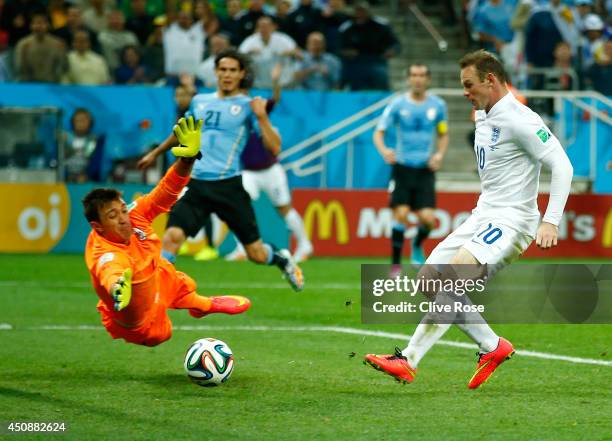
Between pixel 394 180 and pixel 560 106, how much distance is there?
589 centimetres

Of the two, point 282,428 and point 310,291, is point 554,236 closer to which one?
point 282,428

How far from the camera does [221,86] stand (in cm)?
1123

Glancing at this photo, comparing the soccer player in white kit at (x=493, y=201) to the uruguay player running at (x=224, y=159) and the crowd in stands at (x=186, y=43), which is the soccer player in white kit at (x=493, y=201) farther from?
the crowd in stands at (x=186, y=43)

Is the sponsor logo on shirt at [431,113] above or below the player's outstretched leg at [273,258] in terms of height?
above

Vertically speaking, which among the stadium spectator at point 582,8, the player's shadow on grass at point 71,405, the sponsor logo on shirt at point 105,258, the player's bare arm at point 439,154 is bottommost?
the player's bare arm at point 439,154

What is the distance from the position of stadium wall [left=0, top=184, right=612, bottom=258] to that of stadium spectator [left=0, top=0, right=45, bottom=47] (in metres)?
3.17

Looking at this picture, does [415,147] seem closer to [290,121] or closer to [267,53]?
[290,121]

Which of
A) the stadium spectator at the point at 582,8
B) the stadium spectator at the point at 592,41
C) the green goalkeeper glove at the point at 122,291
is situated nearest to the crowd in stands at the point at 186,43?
the stadium spectator at the point at 592,41

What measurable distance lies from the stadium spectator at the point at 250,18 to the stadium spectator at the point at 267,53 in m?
0.55

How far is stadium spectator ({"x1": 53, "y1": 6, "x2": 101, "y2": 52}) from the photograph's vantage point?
65.6 feet

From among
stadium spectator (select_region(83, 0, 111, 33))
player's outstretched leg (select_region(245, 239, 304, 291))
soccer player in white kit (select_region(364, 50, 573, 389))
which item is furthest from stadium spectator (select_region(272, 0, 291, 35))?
soccer player in white kit (select_region(364, 50, 573, 389))

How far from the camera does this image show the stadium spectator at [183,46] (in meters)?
20.0

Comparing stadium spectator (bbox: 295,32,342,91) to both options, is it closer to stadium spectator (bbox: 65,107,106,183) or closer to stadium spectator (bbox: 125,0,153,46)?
stadium spectator (bbox: 125,0,153,46)

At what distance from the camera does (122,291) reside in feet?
22.6
